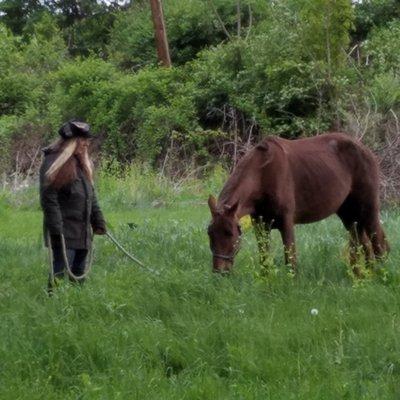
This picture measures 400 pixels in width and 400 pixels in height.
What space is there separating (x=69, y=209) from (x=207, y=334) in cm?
247

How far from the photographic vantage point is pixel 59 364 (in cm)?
813

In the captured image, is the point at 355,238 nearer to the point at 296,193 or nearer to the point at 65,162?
the point at 296,193

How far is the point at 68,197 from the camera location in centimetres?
1030

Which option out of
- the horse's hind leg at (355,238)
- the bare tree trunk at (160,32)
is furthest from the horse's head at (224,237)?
the bare tree trunk at (160,32)

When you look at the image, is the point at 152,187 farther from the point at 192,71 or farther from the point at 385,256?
the point at 385,256

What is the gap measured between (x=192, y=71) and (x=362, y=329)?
26553 millimetres

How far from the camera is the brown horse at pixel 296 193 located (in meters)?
10.5

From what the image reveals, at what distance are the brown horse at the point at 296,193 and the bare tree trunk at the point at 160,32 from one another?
25.0 m

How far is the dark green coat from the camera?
32.9ft

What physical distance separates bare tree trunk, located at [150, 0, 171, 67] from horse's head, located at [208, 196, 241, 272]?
26.9m

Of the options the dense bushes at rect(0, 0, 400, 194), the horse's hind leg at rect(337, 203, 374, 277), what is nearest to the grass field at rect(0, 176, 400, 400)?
the horse's hind leg at rect(337, 203, 374, 277)

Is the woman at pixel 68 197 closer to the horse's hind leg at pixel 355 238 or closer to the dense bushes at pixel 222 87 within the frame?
the horse's hind leg at pixel 355 238

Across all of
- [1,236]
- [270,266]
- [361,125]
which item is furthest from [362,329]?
[361,125]

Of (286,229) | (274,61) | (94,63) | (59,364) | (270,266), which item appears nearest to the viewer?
(59,364)
